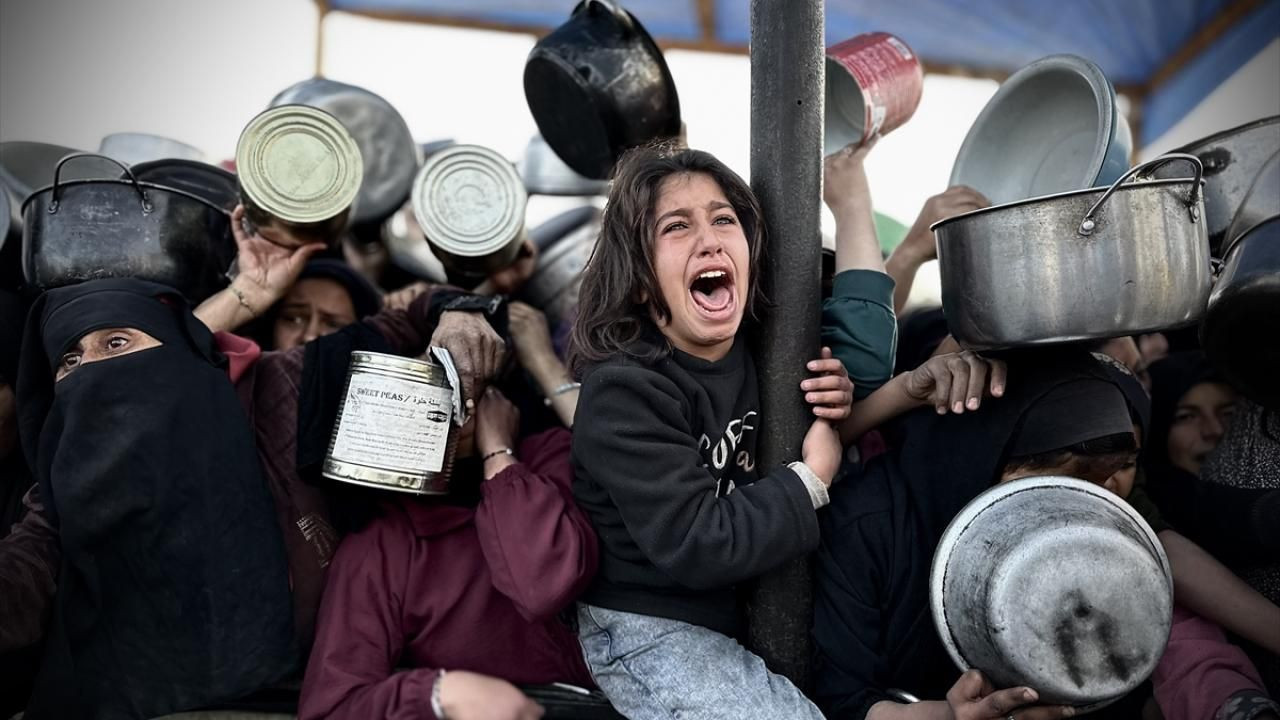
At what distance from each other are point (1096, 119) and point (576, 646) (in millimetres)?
2132

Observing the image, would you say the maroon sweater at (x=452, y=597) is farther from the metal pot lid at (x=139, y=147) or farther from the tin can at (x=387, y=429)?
the metal pot lid at (x=139, y=147)

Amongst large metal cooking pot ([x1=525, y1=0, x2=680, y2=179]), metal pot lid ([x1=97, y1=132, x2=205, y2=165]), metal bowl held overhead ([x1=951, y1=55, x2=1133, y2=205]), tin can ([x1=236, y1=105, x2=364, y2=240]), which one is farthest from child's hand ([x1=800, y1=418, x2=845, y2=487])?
metal pot lid ([x1=97, y1=132, x2=205, y2=165])

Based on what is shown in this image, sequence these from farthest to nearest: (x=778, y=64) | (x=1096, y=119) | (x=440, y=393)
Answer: (x=1096, y=119)
(x=440, y=393)
(x=778, y=64)

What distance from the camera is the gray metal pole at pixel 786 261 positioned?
211 cm

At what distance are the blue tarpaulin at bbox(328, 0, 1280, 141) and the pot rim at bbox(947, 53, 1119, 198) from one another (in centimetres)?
173

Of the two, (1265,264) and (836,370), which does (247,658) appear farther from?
(1265,264)

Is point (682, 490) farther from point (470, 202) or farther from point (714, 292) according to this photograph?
point (470, 202)

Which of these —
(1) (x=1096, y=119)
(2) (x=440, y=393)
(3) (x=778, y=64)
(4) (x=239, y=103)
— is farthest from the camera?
(4) (x=239, y=103)

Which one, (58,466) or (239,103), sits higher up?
(239,103)

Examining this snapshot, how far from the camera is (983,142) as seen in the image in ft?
10.6

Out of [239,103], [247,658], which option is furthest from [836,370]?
[239,103]

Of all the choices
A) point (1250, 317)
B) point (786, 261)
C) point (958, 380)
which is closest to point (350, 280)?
point (786, 261)

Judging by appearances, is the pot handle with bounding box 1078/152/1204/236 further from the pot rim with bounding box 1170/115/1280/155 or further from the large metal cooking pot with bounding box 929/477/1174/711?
the pot rim with bounding box 1170/115/1280/155

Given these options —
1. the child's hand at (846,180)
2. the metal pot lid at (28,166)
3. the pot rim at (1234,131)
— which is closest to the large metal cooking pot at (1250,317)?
the pot rim at (1234,131)
